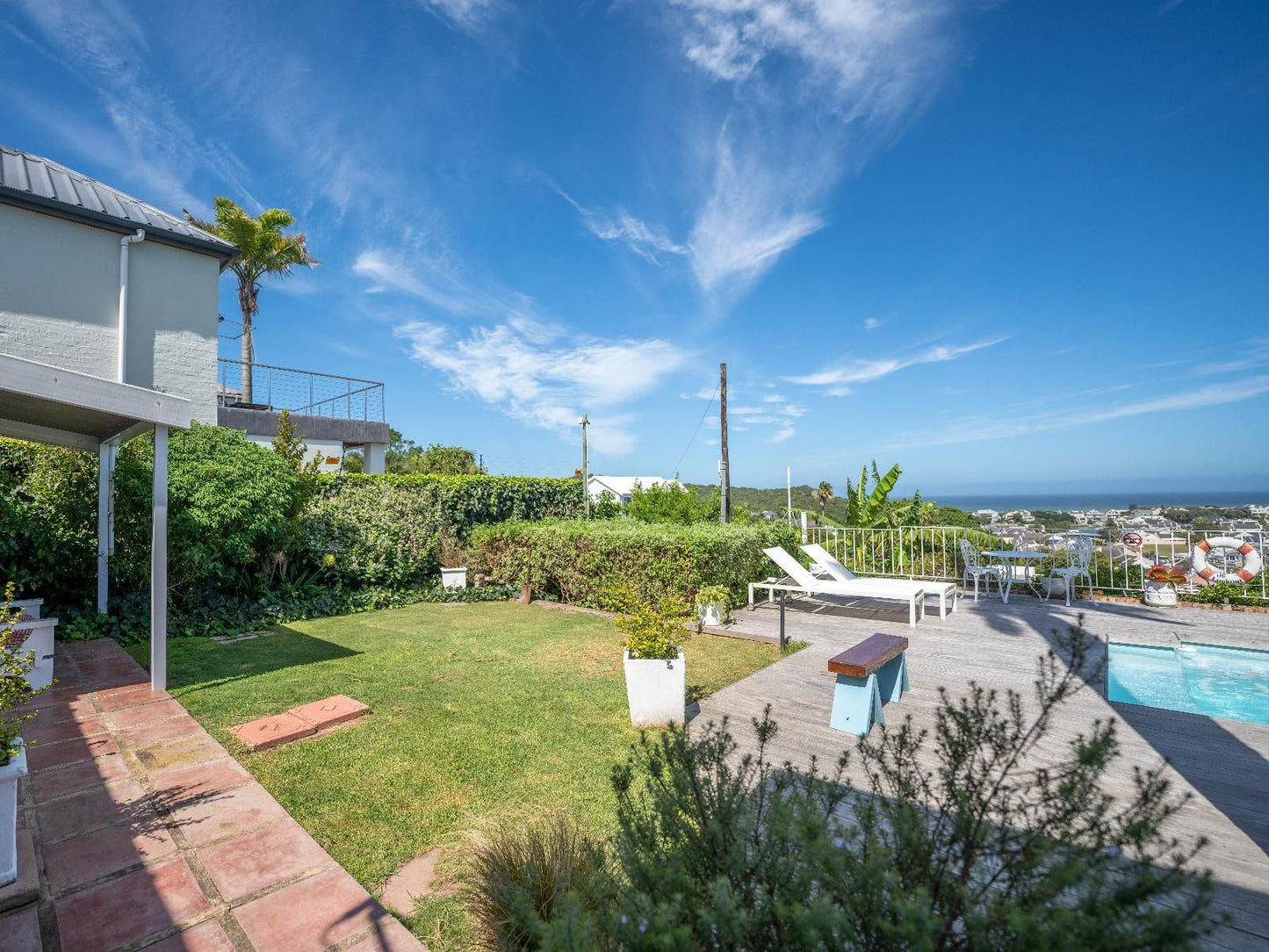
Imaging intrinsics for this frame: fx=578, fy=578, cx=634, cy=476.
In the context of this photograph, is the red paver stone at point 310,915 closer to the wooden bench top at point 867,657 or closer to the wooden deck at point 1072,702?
the wooden deck at point 1072,702

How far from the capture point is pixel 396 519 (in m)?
11.9

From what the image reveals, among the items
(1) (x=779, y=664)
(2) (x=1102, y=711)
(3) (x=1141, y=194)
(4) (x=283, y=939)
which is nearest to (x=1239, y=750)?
(2) (x=1102, y=711)

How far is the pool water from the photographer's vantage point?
540cm

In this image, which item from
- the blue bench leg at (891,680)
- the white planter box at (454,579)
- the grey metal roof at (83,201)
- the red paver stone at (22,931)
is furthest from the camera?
the white planter box at (454,579)

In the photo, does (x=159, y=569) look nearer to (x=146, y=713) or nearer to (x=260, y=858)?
(x=146, y=713)

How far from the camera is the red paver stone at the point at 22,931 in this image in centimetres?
228

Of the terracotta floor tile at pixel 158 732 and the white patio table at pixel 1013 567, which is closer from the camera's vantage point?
the terracotta floor tile at pixel 158 732

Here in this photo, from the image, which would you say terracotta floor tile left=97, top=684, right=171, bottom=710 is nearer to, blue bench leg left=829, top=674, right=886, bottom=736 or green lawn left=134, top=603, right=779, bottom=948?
green lawn left=134, top=603, right=779, bottom=948

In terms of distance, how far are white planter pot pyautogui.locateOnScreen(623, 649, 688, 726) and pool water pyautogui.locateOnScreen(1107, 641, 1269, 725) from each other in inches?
165

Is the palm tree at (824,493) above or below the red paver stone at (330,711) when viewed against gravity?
above

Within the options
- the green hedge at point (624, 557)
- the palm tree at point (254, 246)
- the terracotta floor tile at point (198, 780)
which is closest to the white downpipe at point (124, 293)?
the green hedge at point (624, 557)

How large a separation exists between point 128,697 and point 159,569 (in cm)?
117

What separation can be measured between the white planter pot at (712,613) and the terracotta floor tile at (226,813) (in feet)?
19.5

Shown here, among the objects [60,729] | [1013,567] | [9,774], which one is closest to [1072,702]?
[1013,567]
